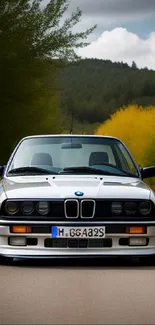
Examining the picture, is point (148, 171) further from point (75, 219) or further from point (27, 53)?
point (27, 53)

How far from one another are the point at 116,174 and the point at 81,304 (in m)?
3.96

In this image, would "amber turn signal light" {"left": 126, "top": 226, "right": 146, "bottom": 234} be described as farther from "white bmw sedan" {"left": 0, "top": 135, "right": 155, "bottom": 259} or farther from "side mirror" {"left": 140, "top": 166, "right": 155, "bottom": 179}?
"side mirror" {"left": 140, "top": 166, "right": 155, "bottom": 179}

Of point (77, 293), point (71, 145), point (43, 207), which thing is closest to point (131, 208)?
point (43, 207)

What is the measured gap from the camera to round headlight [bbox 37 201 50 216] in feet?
32.7

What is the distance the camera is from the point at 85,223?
9.84 meters

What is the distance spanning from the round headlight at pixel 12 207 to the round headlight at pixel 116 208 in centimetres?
100

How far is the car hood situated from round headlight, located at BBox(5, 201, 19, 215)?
6cm

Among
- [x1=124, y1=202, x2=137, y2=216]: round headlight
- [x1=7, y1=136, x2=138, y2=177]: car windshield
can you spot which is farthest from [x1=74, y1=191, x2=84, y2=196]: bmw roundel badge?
[x1=7, y1=136, x2=138, y2=177]: car windshield

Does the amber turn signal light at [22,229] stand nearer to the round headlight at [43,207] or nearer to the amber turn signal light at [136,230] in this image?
the round headlight at [43,207]

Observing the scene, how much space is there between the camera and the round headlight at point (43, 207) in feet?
32.7

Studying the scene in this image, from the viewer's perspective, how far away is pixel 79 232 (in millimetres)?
9805

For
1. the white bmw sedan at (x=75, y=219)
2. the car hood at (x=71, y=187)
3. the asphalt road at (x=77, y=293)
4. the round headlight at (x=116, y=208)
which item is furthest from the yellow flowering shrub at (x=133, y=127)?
the asphalt road at (x=77, y=293)

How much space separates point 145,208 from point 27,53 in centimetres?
2351

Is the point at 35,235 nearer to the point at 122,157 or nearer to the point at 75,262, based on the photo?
the point at 75,262
